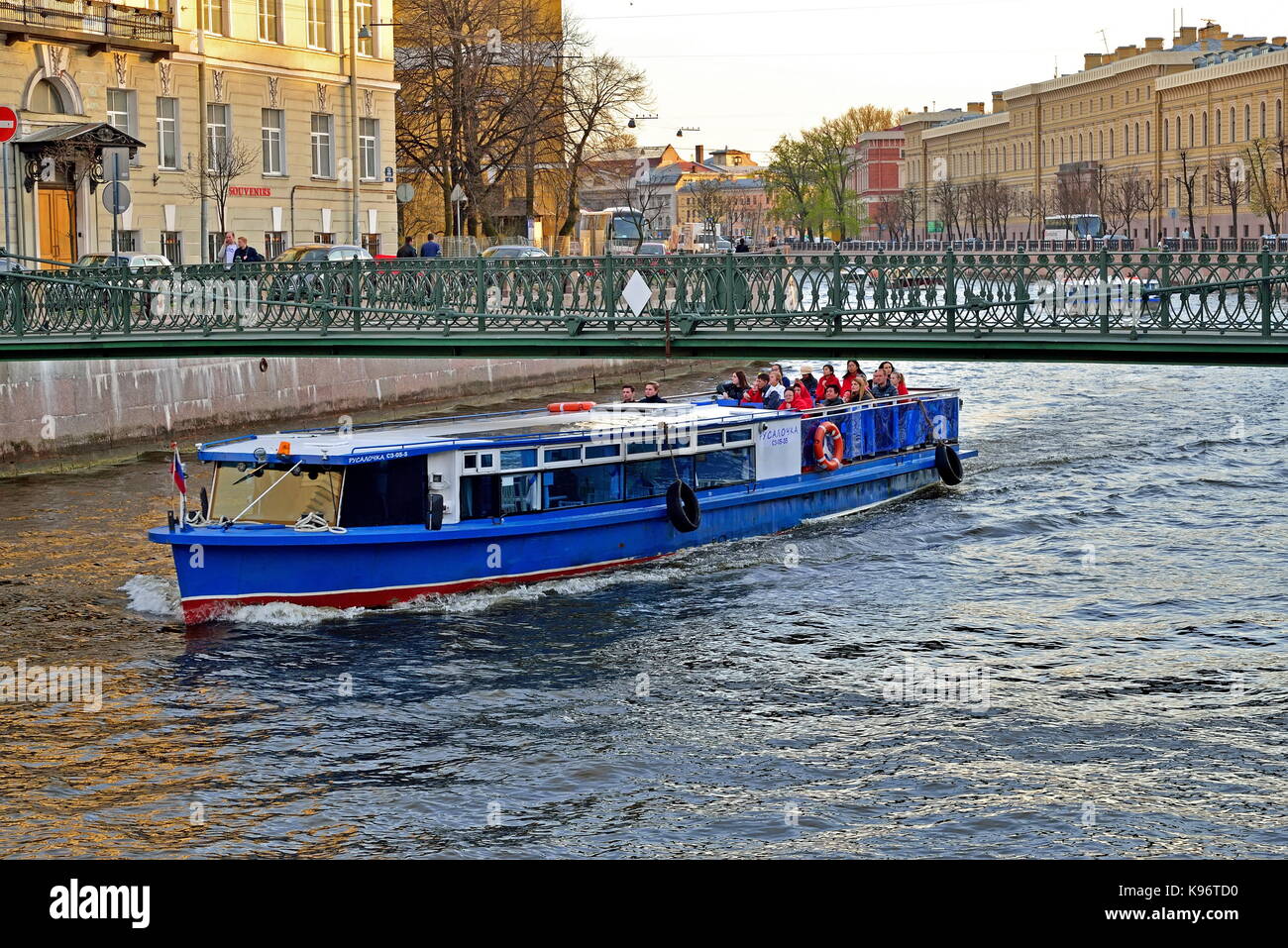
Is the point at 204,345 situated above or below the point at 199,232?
below

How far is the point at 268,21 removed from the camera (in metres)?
49.9

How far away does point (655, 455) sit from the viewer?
75.9 feet

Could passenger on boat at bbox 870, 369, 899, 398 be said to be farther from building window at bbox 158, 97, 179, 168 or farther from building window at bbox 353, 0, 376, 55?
building window at bbox 353, 0, 376, 55

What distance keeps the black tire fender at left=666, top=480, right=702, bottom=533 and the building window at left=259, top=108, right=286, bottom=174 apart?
96.9 ft

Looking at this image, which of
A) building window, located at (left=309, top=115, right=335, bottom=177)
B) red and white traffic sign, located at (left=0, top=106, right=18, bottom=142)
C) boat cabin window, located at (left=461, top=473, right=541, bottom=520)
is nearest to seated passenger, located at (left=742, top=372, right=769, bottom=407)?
boat cabin window, located at (left=461, top=473, right=541, bottom=520)

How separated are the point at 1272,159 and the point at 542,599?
75.7 m

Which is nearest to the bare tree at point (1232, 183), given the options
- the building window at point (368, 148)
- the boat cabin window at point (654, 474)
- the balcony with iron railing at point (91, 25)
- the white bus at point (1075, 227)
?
the white bus at point (1075, 227)

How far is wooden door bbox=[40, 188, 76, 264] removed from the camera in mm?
42125

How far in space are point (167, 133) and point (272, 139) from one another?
4762 mm

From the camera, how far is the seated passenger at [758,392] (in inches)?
1083

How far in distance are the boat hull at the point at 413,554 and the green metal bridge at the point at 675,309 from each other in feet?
8.17

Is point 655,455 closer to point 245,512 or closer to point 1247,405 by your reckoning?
point 245,512

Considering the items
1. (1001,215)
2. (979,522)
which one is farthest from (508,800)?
(1001,215)

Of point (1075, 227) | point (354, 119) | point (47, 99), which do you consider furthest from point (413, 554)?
point (1075, 227)
